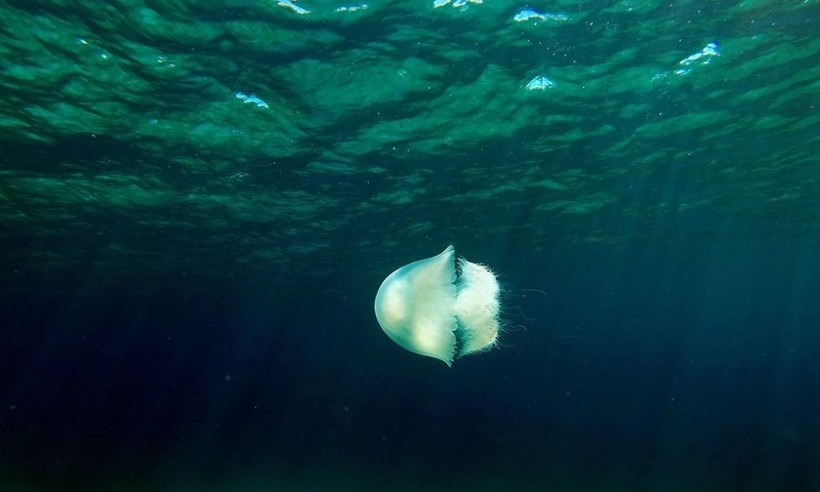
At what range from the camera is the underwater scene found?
8.33 m

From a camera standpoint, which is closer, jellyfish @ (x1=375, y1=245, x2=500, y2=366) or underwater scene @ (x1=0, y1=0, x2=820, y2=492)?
jellyfish @ (x1=375, y1=245, x2=500, y2=366)

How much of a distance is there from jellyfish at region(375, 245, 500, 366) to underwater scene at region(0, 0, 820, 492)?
0.03m

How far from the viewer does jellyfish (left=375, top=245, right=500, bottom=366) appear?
3775 millimetres

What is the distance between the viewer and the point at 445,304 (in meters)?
3.82

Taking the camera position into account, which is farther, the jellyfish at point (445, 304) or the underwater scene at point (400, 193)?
the underwater scene at point (400, 193)

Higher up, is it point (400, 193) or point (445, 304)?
point (400, 193)

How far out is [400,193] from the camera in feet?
54.1

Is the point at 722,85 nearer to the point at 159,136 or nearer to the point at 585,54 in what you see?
the point at 585,54

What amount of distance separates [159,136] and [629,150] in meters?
13.1

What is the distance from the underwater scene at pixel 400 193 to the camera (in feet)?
27.3

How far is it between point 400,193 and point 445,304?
12.9 m

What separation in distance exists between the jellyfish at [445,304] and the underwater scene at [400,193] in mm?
27

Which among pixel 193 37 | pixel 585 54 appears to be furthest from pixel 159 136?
pixel 585 54

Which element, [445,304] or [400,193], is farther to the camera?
[400,193]
